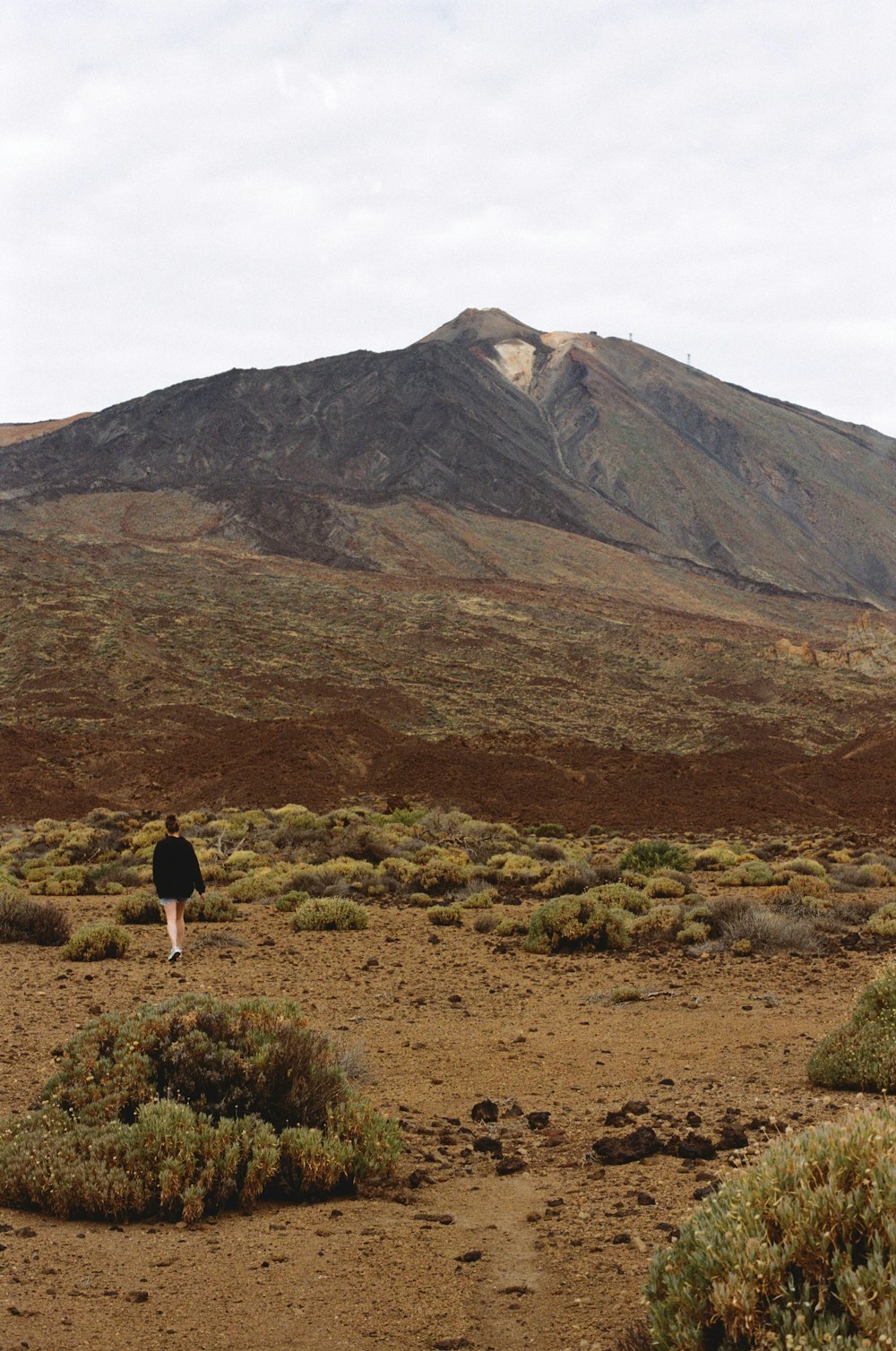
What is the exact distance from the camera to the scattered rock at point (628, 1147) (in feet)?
20.2

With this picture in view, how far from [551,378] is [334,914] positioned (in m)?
150

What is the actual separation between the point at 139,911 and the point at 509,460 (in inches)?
4448

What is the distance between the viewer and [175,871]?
12469mm

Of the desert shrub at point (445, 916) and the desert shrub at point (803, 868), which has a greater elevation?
the desert shrub at point (445, 916)

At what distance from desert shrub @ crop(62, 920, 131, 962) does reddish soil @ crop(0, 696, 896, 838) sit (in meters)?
18.0

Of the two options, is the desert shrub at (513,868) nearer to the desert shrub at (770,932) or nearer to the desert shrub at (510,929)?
the desert shrub at (510,929)

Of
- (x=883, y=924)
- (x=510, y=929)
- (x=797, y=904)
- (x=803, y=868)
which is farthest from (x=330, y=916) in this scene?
(x=803, y=868)

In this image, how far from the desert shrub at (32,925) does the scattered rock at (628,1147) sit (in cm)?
928

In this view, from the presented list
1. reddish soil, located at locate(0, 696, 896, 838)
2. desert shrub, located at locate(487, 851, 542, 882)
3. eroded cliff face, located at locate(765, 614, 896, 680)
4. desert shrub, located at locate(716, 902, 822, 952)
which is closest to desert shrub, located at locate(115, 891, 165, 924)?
desert shrub, located at locate(487, 851, 542, 882)

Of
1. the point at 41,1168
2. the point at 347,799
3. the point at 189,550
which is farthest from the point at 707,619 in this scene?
the point at 41,1168

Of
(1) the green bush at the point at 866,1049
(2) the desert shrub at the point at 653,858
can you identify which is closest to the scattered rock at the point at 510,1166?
(1) the green bush at the point at 866,1049

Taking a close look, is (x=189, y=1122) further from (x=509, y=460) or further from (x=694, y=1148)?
(x=509, y=460)

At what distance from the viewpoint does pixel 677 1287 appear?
3393 mm

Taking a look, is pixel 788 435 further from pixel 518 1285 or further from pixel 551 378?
pixel 518 1285
